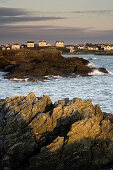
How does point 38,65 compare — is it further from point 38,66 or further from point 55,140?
point 55,140

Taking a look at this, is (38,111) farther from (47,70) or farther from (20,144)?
(47,70)

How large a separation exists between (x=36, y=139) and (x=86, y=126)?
1508 millimetres

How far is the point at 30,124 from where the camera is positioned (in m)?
7.06


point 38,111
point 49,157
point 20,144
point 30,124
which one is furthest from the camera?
point 38,111

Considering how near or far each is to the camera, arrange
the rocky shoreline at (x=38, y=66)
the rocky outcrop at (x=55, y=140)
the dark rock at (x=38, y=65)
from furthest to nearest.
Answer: the dark rock at (x=38, y=65)
the rocky shoreline at (x=38, y=66)
the rocky outcrop at (x=55, y=140)

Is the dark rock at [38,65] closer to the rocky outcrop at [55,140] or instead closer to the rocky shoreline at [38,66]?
the rocky shoreline at [38,66]

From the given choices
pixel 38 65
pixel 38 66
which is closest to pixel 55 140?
pixel 38 66

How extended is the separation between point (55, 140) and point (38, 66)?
2680cm

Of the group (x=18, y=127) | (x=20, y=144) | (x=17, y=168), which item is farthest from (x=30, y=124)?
(x=17, y=168)

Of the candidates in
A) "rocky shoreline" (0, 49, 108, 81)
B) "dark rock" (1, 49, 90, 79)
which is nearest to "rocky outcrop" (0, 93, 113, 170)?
"rocky shoreline" (0, 49, 108, 81)

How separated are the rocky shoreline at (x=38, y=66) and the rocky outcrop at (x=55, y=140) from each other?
18.9 metres

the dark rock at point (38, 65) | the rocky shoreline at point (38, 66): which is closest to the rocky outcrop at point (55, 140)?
the rocky shoreline at point (38, 66)

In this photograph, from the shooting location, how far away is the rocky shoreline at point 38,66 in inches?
1166

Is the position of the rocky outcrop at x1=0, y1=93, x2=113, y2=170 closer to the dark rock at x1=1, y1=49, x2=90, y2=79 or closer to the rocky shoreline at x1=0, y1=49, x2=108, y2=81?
the rocky shoreline at x1=0, y1=49, x2=108, y2=81
